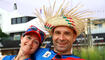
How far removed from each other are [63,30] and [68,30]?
7 centimetres

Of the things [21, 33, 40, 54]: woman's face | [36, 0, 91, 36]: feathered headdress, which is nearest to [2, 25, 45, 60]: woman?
[21, 33, 40, 54]: woman's face

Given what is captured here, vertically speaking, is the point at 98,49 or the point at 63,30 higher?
the point at 63,30

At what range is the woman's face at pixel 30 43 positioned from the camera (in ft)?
6.63

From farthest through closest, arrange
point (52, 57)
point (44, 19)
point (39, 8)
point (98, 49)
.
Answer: point (98, 49) < point (39, 8) < point (44, 19) < point (52, 57)

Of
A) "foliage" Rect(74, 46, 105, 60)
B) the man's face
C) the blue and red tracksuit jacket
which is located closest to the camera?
the blue and red tracksuit jacket

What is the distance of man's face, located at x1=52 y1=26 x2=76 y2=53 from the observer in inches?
82.1

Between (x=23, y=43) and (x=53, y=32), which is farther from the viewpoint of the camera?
(x=53, y=32)

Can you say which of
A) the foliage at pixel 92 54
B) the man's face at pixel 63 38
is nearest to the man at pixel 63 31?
the man's face at pixel 63 38

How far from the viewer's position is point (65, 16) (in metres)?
2.21

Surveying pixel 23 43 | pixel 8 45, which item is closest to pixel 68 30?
pixel 23 43

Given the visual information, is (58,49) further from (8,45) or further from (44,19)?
(8,45)

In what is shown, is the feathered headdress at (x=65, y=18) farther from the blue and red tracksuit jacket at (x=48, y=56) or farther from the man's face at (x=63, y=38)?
the blue and red tracksuit jacket at (x=48, y=56)

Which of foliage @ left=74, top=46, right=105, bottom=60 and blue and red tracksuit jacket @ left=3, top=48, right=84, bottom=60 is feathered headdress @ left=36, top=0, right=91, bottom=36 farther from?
foliage @ left=74, top=46, right=105, bottom=60

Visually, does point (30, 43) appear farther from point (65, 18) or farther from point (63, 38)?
point (65, 18)
